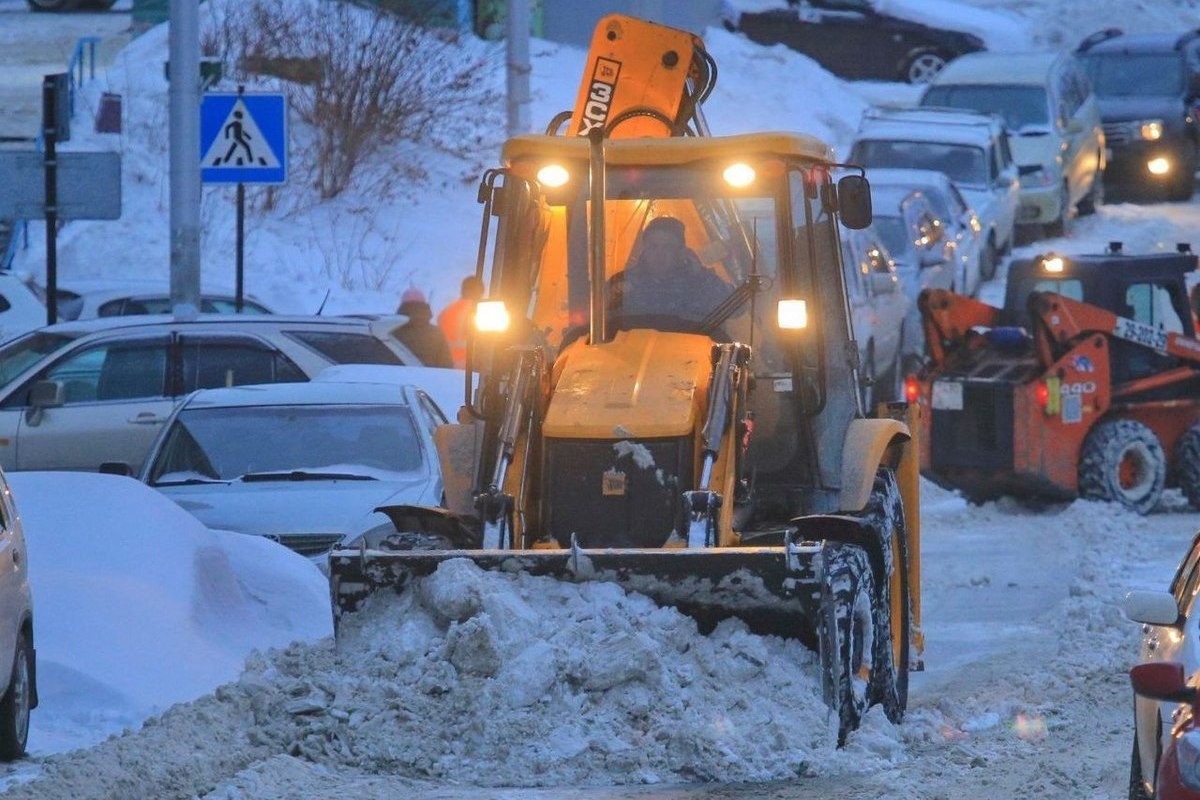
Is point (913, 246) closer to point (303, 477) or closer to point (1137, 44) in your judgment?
point (303, 477)

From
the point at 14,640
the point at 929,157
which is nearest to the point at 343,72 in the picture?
the point at 929,157

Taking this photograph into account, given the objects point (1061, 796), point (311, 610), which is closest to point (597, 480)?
point (1061, 796)

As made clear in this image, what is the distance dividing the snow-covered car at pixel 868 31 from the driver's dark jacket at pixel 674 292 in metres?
29.9

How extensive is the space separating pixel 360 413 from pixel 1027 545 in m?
5.12

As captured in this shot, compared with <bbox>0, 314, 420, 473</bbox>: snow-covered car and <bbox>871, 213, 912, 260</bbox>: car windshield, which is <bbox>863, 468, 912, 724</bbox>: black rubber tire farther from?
<bbox>871, 213, 912, 260</bbox>: car windshield

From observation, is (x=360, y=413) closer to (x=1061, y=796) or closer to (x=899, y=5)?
(x=1061, y=796)

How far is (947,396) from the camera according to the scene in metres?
18.1

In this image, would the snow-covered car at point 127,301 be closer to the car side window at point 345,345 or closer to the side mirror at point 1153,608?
the car side window at point 345,345

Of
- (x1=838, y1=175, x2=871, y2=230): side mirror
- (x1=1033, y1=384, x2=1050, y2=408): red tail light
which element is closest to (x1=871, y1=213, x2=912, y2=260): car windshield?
(x1=1033, y1=384, x2=1050, y2=408): red tail light

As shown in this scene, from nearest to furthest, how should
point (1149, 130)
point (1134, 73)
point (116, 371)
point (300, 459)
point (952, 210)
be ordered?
point (300, 459) < point (116, 371) < point (952, 210) < point (1149, 130) < point (1134, 73)

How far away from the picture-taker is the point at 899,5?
39906mm

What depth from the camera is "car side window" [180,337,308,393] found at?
1658cm

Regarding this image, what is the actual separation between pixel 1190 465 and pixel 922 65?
23.2 metres

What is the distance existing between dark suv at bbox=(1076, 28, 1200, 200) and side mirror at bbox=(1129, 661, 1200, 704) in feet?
92.3
